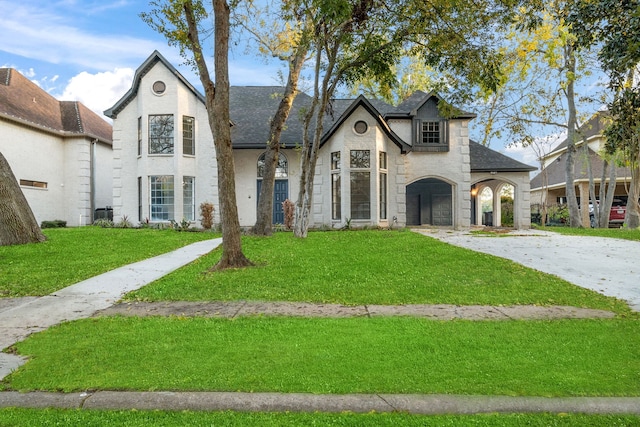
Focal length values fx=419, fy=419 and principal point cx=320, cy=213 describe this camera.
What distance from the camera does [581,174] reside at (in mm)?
31484

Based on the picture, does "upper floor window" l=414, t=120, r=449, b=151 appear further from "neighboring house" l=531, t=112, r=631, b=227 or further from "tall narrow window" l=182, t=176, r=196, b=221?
"tall narrow window" l=182, t=176, r=196, b=221

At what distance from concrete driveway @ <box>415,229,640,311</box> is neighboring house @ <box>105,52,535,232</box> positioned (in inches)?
227

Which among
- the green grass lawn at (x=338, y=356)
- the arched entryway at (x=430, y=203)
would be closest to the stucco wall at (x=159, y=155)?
the arched entryway at (x=430, y=203)

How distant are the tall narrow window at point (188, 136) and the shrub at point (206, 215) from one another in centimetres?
288

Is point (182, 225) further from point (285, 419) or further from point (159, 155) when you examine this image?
point (285, 419)

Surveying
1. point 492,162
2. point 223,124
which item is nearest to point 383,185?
point 492,162

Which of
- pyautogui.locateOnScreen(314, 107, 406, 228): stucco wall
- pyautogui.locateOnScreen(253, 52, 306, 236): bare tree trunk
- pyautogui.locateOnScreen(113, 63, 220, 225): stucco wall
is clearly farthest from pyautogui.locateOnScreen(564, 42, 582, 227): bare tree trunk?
pyautogui.locateOnScreen(113, 63, 220, 225): stucco wall

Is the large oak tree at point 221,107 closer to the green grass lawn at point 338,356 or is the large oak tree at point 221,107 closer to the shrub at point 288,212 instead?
the green grass lawn at point 338,356

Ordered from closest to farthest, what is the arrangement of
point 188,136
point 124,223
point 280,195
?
point 124,223, point 188,136, point 280,195

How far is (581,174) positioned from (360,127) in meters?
21.1

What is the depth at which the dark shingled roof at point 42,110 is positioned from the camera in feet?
67.1

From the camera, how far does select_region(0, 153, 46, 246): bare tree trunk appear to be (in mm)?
13578

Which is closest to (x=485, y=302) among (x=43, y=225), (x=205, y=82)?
(x=205, y=82)

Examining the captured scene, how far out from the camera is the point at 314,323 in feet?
19.0
